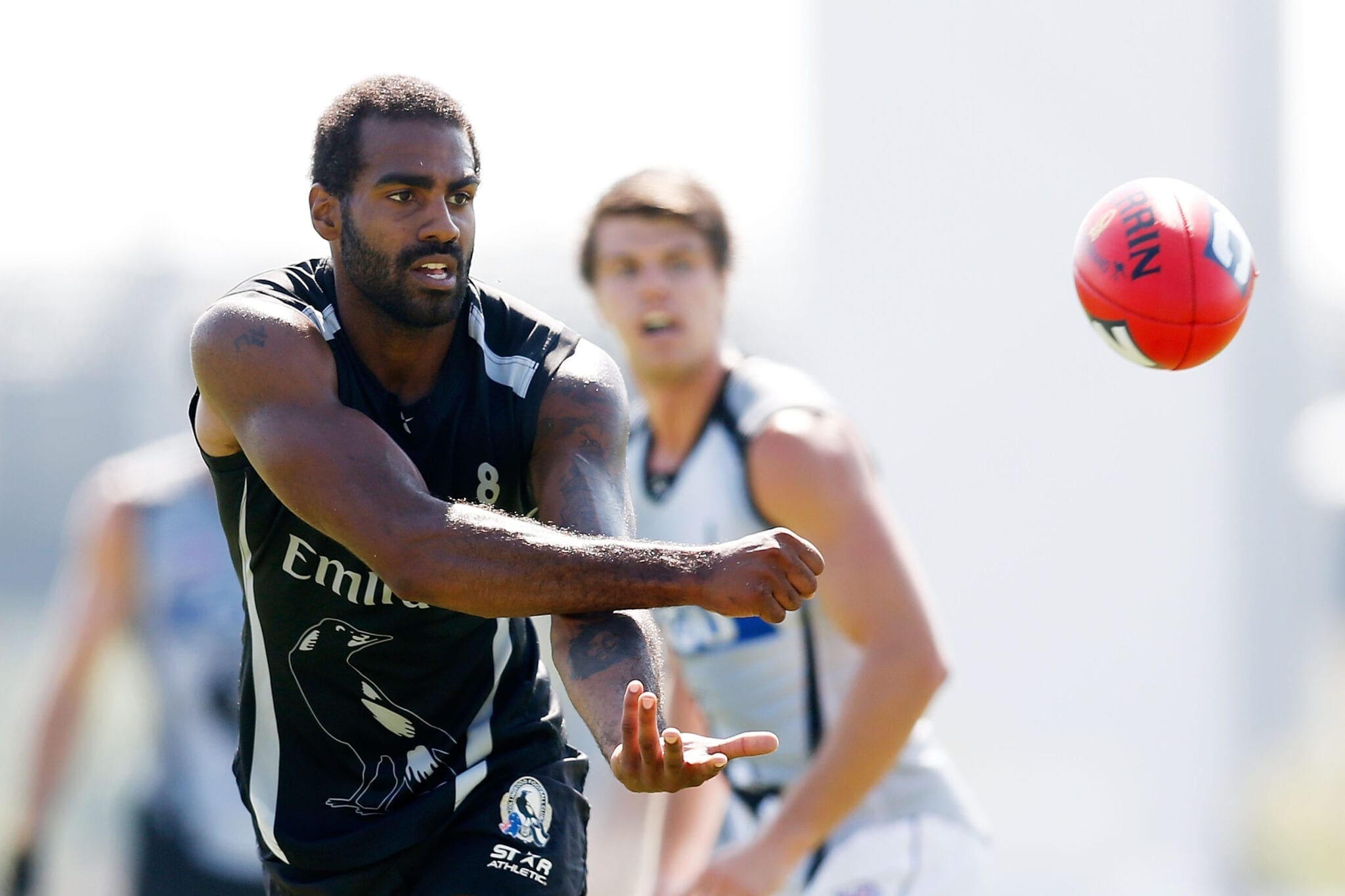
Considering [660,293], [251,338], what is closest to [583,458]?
[251,338]

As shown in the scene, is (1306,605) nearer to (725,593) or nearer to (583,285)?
(583,285)

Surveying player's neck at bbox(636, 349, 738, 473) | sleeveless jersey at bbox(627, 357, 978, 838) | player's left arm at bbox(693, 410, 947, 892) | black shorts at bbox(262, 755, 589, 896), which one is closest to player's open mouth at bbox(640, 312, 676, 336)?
player's neck at bbox(636, 349, 738, 473)

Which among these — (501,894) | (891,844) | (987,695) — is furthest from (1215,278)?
(987,695)

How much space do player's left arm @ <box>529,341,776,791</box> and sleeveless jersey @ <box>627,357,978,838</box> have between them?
1315mm

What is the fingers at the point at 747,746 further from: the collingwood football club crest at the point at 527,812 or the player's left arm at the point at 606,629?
the collingwood football club crest at the point at 527,812

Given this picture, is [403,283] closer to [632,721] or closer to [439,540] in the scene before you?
[439,540]

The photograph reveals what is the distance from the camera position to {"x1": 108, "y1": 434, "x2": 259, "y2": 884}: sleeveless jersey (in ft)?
23.6

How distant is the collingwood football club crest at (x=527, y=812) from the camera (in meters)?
3.90

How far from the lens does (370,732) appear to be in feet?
13.1

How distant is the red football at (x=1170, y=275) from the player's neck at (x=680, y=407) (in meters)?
1.42

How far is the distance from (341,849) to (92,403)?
357 inches

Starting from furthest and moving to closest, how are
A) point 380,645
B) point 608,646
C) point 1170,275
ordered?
1. point 1170,275
2. point 380,645
3. point 608,646

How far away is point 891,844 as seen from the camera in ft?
17.8

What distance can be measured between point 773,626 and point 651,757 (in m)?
2.56
